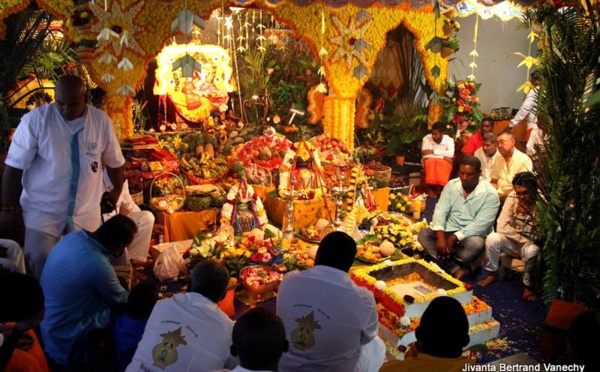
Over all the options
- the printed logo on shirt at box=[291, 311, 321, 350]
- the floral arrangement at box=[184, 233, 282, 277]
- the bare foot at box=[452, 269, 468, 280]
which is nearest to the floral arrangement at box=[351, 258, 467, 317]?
the bare foot at box=[452, 269, 468, 280]

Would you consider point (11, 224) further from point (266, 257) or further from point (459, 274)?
point (459, 274)

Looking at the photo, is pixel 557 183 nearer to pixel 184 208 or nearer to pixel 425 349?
pixel 425 349

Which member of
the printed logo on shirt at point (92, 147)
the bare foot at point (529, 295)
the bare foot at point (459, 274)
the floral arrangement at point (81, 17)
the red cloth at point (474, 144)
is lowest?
the bare foot at point (529, 295)

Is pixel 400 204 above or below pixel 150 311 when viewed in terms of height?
below

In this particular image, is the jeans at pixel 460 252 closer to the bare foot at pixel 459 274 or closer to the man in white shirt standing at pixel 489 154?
the bare foot at pixel 459 274

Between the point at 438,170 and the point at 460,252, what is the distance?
320 cm

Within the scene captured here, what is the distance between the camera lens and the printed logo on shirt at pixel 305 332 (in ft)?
9.64

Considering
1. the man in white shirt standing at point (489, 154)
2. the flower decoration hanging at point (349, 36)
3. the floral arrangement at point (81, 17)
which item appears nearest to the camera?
the floral arrangement at point (81, 17)

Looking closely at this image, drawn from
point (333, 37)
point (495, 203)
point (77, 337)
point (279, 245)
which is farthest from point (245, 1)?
point (77, 337)

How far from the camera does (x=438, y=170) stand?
347 inches

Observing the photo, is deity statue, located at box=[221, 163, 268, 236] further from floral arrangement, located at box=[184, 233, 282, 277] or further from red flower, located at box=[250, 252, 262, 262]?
red flower, located at box=[250, 252, 262, 262]

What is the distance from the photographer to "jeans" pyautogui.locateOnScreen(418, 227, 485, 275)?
5.75 m

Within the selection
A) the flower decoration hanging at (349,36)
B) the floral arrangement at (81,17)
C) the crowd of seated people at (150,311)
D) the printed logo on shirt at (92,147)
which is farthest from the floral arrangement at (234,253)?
the flower decoration hanging at (349,36)

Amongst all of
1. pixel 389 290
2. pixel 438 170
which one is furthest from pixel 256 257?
pixel 438 170
